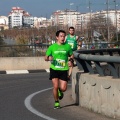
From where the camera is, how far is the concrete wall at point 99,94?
1019cm

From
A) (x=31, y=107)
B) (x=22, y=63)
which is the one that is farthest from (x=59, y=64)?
(x=22, y=63)

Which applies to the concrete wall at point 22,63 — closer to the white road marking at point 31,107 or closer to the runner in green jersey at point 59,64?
the white road marking at point 31,107

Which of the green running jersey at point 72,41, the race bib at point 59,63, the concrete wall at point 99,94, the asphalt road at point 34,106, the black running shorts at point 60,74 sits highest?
the green running jersey at point 72,41

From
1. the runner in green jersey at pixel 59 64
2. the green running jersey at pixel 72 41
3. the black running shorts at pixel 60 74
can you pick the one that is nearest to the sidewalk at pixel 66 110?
the runner in green jersey at pixel 59 64

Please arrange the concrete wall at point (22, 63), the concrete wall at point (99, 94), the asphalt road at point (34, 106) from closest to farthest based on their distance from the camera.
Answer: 1. the concrete wall at point (99, 94)
2. the asphalt road at point (34, 106)
3. the concrete wall at point (22, 63)

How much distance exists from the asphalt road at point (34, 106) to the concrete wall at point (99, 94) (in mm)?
175

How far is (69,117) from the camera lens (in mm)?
10742

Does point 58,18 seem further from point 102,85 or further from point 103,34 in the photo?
point 102,85

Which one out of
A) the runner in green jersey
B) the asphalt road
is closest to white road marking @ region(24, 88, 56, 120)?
the asphalt road

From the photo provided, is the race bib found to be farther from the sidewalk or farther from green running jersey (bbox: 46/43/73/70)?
the sidewalk

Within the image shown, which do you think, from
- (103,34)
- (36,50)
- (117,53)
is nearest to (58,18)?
(103,34)

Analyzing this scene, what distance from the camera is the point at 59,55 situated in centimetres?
1207

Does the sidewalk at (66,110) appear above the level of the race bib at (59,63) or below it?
below

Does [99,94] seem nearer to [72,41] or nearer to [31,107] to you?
[31,107]
